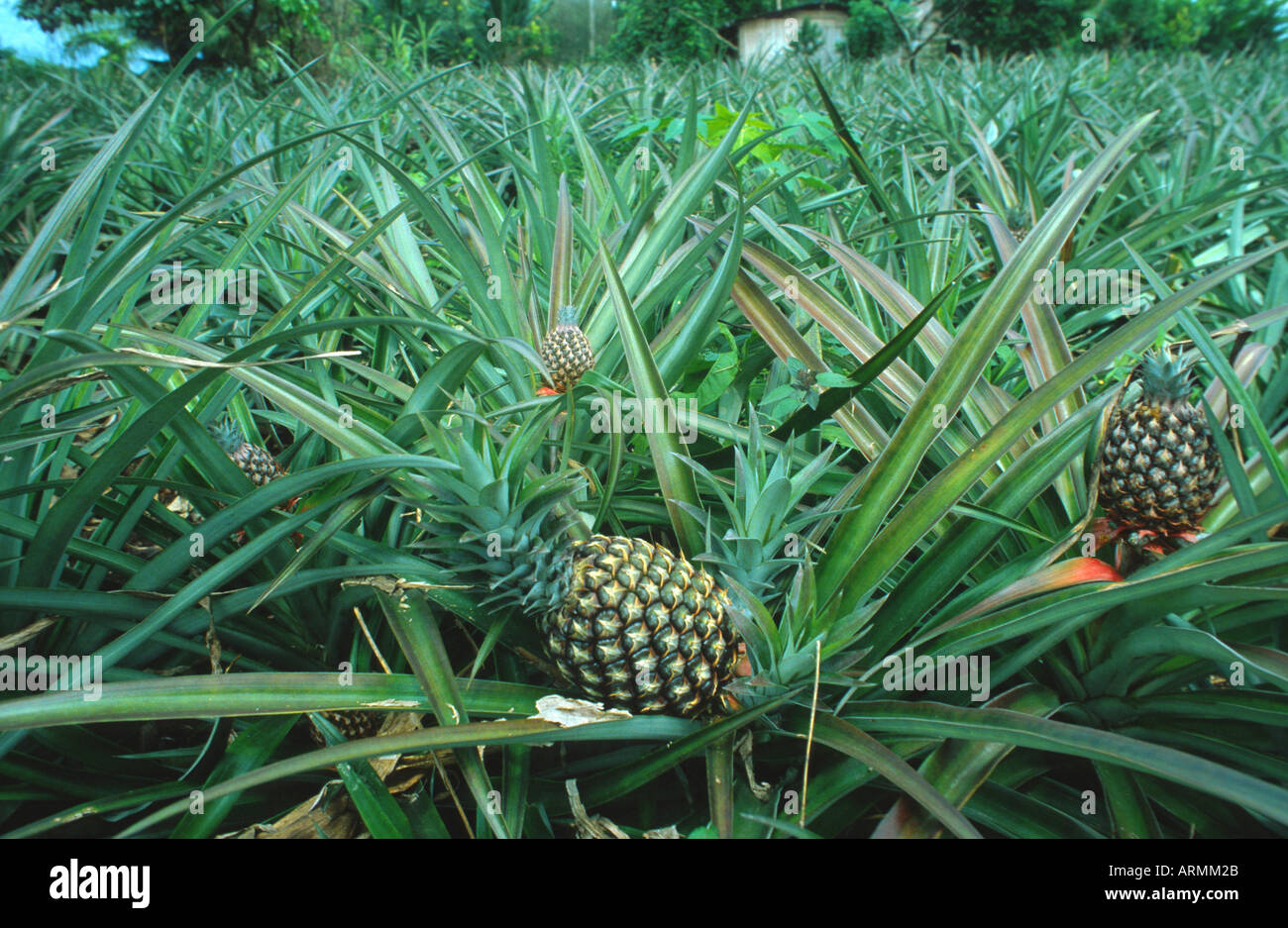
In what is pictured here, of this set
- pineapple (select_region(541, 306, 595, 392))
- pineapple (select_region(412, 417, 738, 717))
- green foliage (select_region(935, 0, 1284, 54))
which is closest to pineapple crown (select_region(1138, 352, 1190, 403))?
pineapple (select_region(412, 417, 738, 717))

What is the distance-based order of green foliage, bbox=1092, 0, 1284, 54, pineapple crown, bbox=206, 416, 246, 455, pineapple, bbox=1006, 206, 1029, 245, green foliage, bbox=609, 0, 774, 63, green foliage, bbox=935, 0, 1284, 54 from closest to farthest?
pineapple crown, bbox=206, 416, 246, 455 < pineapple, bbox=1006, 206, 1029, 245 < green foliage, bbox=1092, 0, 1284, 54 < green foliage, bbox=935, 0, 1284, 54 < green foliage, bbox=609, 0, 774, 63

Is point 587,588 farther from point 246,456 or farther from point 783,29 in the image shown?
point 783,29

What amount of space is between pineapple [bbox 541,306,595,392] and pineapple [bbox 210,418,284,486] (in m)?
0.54

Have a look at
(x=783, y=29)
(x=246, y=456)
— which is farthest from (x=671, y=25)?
(x=246, y=456)

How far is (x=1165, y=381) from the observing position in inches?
40.9

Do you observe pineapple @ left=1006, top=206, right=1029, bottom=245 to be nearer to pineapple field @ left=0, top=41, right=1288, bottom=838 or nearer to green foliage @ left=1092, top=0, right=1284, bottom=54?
pineapple field @ left=0, top=41, right=1288, bottom=838

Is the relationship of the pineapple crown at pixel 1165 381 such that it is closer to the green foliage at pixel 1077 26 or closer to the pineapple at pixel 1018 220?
the pineapple at pixel 1018 220

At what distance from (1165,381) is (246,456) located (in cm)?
148

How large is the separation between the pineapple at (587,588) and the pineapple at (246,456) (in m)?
0.52

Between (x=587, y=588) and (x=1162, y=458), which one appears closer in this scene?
(x=587, y=588)

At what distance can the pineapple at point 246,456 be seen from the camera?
3.99ft

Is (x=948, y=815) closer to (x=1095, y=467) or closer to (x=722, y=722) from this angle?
(x=722, y=722)

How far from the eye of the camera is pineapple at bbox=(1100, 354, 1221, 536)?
3.33 feet
